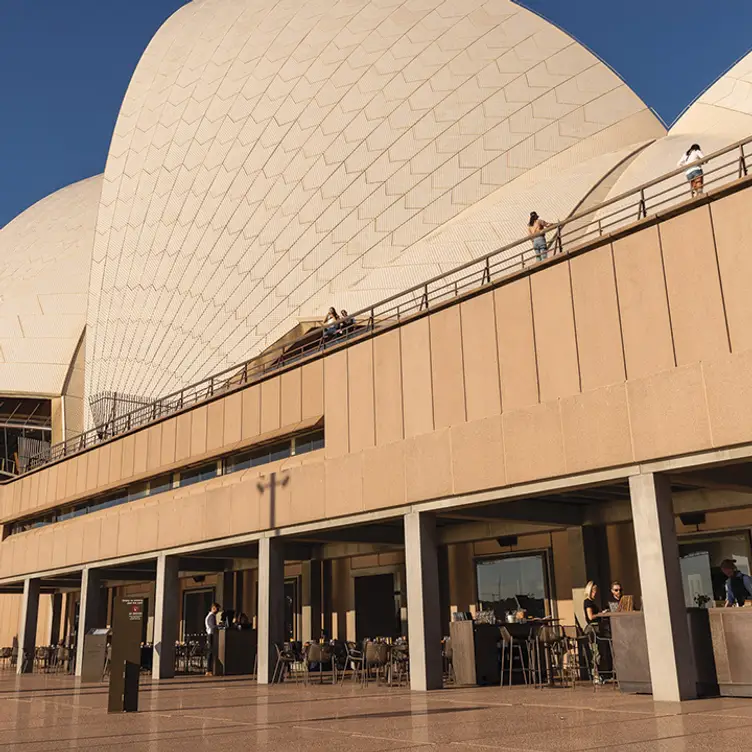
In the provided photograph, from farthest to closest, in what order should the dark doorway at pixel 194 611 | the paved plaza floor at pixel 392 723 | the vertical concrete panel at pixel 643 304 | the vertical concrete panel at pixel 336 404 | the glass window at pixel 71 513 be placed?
the dark doorway at pixel 194 611 < the glass window at pixel 71 513 < the vertical concrete panel at pixel 336 404 < the vertical concrete panel at pixel 643 304 < the paved plaza floor at pixel 392 723

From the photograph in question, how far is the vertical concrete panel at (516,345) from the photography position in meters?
12.5

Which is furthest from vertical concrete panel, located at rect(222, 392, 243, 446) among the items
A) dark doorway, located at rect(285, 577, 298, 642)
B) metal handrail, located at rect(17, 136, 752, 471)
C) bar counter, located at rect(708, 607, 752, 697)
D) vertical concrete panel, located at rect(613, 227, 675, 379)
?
bar counter, located at rect(708, 607, 752, 697)

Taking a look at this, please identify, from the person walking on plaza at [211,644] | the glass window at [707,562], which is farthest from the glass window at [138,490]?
the glass window at [707,562]

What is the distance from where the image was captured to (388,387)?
1496 cm

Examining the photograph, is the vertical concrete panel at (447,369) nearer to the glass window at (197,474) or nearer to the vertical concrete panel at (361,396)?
the vertical concrete panel at (361,396)

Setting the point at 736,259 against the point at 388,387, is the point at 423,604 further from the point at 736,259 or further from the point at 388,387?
the point at 736,259

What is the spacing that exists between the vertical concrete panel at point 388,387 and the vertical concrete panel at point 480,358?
1580 millimetres

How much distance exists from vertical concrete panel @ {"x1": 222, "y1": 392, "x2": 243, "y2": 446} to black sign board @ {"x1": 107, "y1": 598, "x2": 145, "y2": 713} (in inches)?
370

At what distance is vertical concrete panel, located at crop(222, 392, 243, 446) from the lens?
19344 millimetres

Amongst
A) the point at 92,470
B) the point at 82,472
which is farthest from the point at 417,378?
the point at 82,472

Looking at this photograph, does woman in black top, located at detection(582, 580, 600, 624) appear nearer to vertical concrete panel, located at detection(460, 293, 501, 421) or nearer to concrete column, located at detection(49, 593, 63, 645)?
vertical concrete panel, located at detection(460, 293, 501, 421)

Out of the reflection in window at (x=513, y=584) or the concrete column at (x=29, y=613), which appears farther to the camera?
the concrete column at (x=29, y=613)

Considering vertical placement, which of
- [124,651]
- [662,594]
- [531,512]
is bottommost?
[124,651]

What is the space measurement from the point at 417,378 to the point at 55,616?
2687 centimetres
